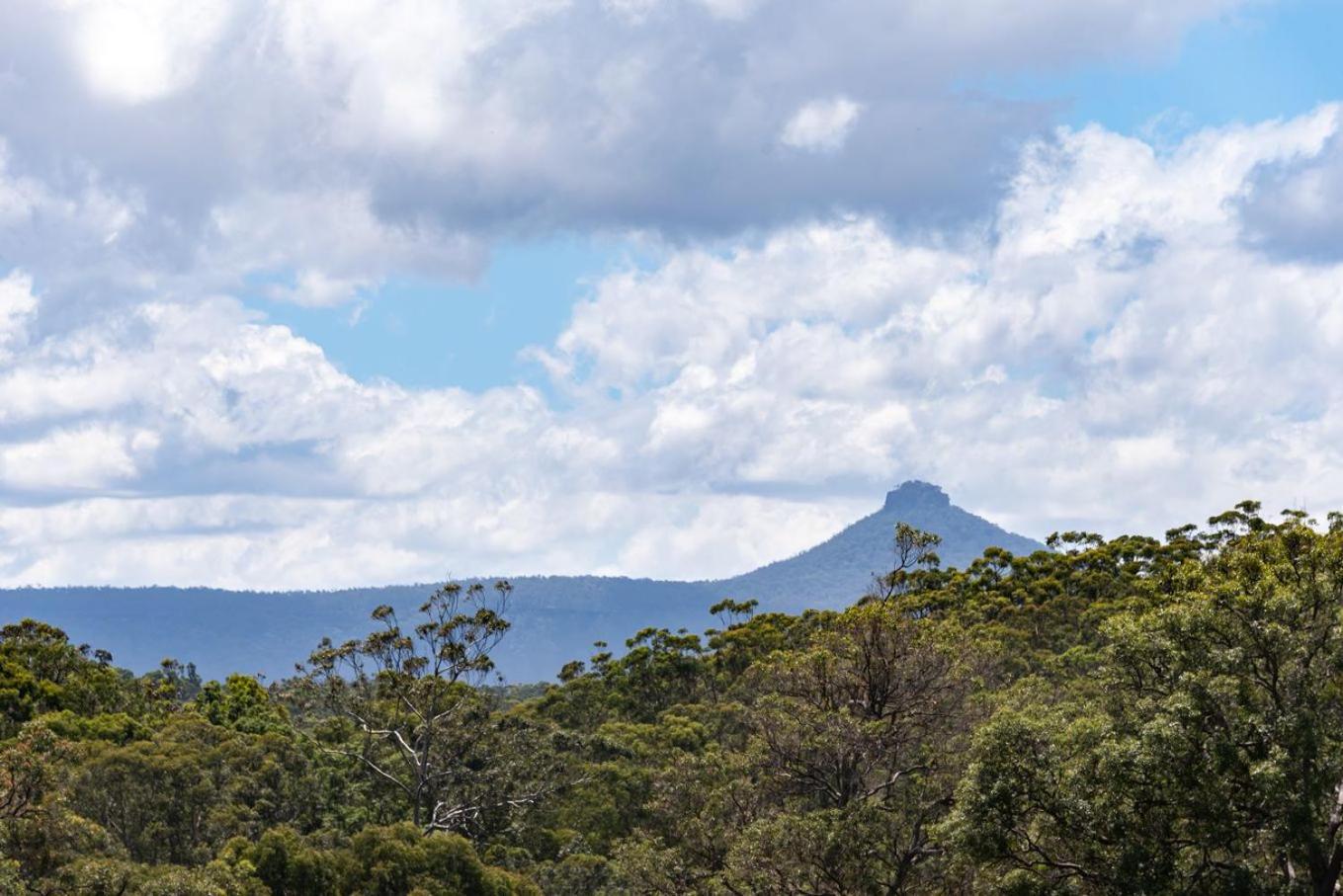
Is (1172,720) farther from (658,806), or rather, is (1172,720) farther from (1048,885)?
(658,806)

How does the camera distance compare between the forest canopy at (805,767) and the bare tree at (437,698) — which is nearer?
the forest canopy at (805,767)

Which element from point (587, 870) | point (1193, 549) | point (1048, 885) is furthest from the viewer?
point (1193, 549)

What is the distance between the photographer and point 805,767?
129 feet

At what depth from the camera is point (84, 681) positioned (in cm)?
7456

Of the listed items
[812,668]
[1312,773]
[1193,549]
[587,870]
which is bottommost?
[587,870]

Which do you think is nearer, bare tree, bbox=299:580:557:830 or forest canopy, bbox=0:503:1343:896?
forest canopy, bbox=0:503:1343:896

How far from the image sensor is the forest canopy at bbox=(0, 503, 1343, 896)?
26.4 m

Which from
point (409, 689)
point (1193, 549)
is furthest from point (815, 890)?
point (1193, 549)

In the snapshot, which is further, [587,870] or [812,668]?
[587,870]

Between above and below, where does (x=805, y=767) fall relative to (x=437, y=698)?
below

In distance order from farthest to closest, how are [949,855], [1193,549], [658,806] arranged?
[1193,549] → [658,806] → [949,855]

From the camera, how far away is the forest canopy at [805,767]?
2639 centimetres

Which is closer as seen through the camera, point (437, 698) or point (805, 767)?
point (805, 767)

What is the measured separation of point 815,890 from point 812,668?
6.97 m
